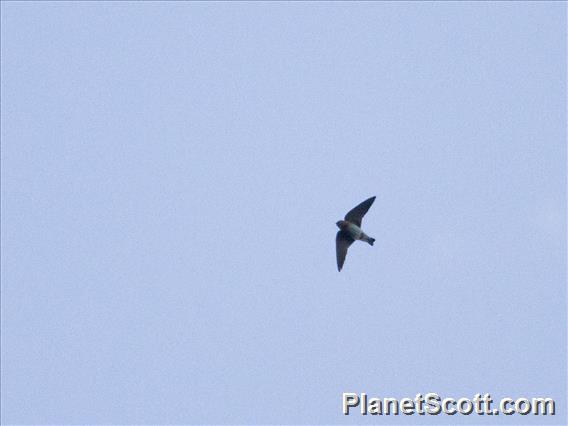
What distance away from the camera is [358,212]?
167ft

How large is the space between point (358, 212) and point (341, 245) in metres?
1.40

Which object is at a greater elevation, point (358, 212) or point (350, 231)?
point (358, 212)

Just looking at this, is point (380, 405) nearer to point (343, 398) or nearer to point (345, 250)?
point (343, 398)

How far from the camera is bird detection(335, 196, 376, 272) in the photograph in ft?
167

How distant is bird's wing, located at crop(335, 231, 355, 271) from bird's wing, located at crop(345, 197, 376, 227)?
2.30ft

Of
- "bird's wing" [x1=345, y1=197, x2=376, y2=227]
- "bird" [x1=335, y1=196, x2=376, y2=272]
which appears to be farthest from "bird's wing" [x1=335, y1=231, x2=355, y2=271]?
"bird's wing" [x1=345, y1=197, x2=376, y2=227]

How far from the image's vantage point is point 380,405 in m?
49.2

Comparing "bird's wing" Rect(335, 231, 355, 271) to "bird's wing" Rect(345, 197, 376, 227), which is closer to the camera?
"bird's wing" Rect(345, 197, 376, 227)

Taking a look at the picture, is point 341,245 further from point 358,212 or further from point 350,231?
point 358,212

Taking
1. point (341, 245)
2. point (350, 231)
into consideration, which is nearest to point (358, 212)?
point (350, 231)

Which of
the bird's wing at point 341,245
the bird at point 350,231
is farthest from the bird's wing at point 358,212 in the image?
the bird's wing at point 341,245

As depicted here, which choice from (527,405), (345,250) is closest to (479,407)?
(527,405)

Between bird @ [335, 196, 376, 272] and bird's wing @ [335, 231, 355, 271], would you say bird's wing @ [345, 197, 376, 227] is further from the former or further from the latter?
bird's wing @ [335, 231, 355, 271]

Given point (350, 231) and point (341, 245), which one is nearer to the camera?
point (350, 231)
